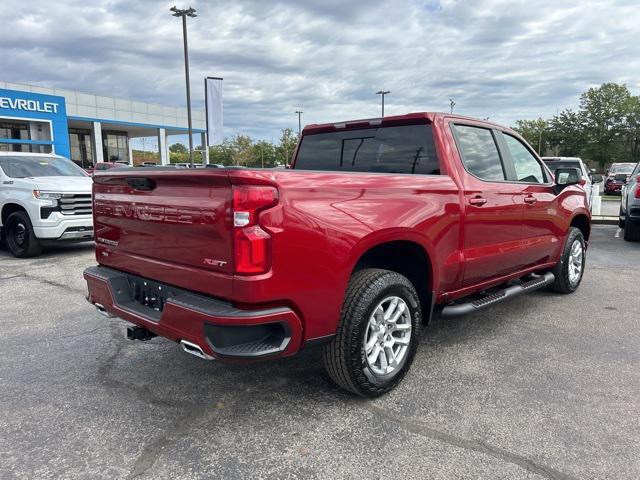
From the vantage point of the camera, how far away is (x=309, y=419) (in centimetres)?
293

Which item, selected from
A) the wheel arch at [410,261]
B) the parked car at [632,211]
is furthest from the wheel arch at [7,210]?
the parked car at [632,211]

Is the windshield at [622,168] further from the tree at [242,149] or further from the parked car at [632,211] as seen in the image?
the tree at [242,149]

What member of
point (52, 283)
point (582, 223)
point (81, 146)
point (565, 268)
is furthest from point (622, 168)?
point (81, 146)

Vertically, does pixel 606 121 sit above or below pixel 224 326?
above

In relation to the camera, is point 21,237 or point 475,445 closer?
point 475,445

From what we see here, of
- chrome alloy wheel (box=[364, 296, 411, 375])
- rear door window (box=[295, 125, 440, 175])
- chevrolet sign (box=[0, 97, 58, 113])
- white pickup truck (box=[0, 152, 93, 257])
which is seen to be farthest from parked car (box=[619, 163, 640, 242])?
chevrolet sign (box=[0, 97, 58, 113])

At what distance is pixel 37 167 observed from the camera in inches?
356

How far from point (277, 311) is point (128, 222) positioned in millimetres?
1315

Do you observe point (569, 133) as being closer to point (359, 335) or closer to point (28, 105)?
point (28, 105)

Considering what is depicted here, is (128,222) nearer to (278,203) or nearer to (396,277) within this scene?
(278,203)

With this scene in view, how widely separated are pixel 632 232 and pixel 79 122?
3716cm

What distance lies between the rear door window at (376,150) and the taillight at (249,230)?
176 cm

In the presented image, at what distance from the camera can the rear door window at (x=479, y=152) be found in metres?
3.96

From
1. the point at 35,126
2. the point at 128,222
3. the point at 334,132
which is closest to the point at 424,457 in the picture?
the point at 128,222
